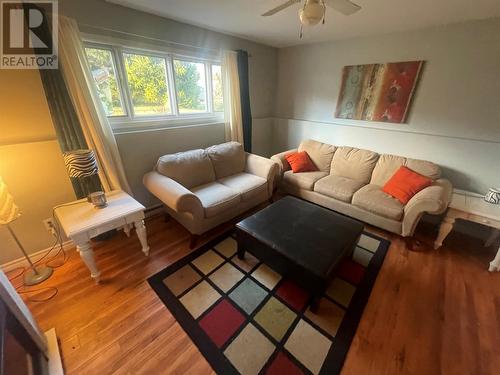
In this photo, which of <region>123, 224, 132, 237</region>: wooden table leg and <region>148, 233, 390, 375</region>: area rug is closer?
<region>148, 233, 390, 375</region>: area rug

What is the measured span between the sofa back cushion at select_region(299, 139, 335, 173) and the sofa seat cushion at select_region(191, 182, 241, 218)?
1486 mm

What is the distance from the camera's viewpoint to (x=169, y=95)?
8.65 ft

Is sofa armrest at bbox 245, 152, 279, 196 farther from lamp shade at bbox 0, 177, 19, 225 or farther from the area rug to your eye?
lamp shade at bbox 0, 177, 19, 225

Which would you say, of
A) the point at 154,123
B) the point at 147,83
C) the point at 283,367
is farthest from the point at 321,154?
the point at 283,367

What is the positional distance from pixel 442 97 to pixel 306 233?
7.93ft

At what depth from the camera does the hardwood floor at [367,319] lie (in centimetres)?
121

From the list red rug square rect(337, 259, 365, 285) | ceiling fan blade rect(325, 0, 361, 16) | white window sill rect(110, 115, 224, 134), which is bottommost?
red rug square rect(337, 259, 365, 285)

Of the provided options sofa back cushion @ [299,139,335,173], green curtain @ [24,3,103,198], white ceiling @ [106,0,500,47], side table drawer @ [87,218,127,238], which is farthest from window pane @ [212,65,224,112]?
side table drawer @ [87,218,127,238]

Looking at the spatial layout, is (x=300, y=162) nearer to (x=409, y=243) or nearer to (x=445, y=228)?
(x=409, y=243)

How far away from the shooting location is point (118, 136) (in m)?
2.21

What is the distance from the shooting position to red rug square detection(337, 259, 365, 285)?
5.73ft

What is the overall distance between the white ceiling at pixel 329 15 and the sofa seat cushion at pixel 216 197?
1.78 metres

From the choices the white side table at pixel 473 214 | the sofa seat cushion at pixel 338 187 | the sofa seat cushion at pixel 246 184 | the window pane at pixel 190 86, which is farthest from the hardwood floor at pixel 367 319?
the window pane at pixel 190 86

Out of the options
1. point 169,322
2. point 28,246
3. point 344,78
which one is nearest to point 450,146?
point 344,78
